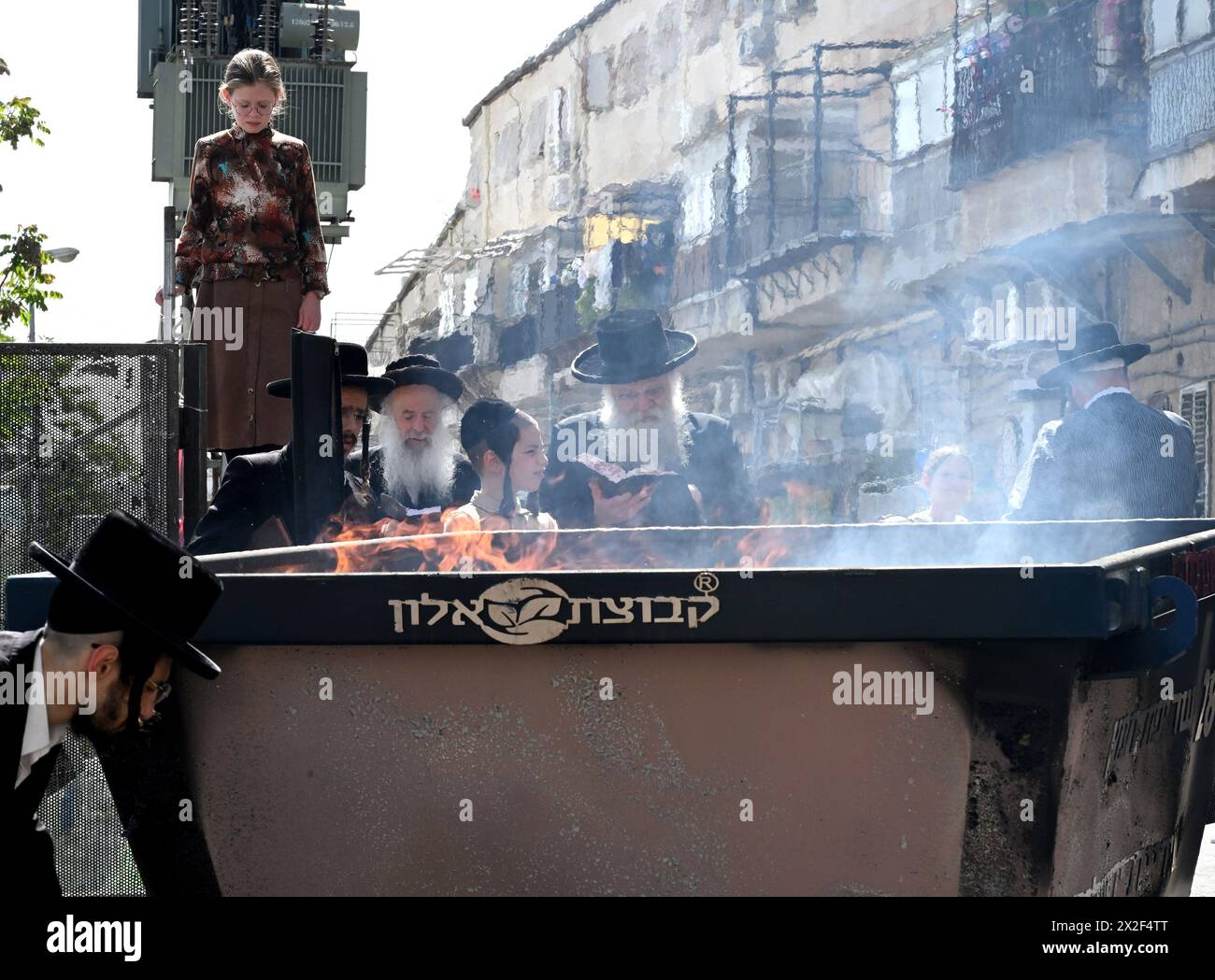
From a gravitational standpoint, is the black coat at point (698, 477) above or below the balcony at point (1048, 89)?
below

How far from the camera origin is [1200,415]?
19.2 metres

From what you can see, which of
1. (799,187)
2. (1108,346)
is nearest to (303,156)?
(1108,346)

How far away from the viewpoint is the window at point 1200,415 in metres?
18.7

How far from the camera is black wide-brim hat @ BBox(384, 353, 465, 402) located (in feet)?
21.1

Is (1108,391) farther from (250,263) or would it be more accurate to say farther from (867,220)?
(867,220)

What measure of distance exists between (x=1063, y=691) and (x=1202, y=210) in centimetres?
1704

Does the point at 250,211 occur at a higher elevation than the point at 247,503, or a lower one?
higher

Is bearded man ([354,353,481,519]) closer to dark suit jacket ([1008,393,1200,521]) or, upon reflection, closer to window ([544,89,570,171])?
dark suit jacket ([1008,393,1200,521])

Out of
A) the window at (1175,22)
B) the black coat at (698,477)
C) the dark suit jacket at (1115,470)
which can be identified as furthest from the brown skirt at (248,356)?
the window at (1175,22)

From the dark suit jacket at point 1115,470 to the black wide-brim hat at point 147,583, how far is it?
4.18 m

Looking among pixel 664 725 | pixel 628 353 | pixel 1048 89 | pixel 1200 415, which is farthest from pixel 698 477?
pixel 1048 89

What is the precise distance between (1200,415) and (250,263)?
1514 centimetres

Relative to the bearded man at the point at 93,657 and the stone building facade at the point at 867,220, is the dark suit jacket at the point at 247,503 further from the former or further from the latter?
the stone building facade at the point at 867,220
